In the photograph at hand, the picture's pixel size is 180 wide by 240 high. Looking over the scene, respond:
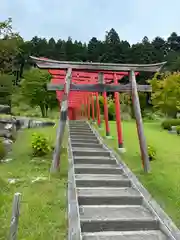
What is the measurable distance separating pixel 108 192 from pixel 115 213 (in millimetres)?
924

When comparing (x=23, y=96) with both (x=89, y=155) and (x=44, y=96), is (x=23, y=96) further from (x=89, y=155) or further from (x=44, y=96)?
(x=89, y=155)

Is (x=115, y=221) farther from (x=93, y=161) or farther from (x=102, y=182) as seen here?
(x=93, y=161)

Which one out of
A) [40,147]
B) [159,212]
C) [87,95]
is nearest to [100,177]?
[159,212]

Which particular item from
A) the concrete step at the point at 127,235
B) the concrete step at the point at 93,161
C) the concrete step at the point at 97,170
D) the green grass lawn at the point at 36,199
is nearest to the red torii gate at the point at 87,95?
the concrete step at the point at 93,161

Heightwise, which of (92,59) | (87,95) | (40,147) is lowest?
(40,147)

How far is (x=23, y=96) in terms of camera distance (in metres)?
28.0

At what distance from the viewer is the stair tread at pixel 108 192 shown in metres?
5.80

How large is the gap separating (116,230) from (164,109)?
19.8 m

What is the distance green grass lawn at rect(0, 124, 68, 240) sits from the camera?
14.4 feet

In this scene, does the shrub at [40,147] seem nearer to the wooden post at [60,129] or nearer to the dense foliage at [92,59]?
the wooden post at [60,129]

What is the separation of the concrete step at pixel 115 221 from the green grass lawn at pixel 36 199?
379mm

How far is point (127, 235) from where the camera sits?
456cm

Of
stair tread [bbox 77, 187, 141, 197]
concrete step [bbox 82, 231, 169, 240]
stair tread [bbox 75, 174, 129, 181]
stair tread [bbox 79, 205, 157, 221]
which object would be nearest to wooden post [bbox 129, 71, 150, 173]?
stair tread [bbox 75, 174, 129, 181]

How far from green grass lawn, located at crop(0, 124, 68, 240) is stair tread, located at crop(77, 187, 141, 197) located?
0.42 m
